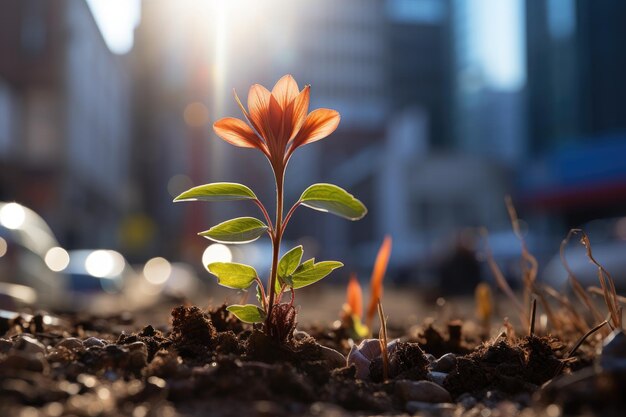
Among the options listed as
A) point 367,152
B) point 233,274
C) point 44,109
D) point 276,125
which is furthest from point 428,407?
point 367,152

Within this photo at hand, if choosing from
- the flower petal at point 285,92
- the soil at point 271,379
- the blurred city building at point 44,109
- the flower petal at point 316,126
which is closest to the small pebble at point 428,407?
the soil at point 271,379

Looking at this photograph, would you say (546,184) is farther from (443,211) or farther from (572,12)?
(572,12)

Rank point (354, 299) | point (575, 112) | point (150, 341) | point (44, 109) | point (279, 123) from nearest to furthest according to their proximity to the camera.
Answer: point (279, 123) < point (150, 341) < point (354, 299) < point (44, 109) < point (575, 112)

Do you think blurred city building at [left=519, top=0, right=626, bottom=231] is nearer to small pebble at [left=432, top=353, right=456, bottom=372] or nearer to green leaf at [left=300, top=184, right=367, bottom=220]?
small pebble at [left=432, top=353, right=456, bottom=372]

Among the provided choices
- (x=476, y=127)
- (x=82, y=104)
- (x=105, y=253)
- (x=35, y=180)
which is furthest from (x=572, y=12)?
(x=476, y=127)

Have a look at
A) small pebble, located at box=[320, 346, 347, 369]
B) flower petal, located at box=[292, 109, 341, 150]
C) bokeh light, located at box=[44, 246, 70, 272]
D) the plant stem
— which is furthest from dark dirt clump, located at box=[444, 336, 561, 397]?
bokeh light, located at box=[44, 246, 70, 272]

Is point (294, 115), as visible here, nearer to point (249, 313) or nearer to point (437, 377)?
point (249, 313)

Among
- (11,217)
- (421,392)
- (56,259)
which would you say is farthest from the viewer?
(56,259)

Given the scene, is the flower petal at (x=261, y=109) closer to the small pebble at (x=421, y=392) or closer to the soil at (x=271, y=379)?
the soil at (x=271, y=379)
